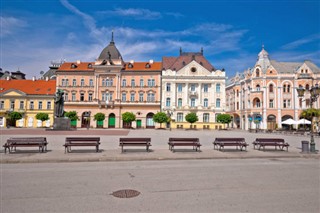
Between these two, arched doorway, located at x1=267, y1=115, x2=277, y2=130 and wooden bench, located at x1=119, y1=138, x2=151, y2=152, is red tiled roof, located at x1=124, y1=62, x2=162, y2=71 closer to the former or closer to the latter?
arched doorway, located at x1=267, y1=115, x2=277, y2=130

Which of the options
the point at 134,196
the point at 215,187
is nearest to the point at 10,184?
the point at 134,196

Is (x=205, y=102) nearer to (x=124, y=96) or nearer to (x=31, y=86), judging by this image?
(x=124, y=96)

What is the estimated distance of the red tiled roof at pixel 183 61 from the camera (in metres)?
54.9

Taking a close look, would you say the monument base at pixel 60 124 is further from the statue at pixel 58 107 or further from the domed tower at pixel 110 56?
the domed tower at pixel 110 56

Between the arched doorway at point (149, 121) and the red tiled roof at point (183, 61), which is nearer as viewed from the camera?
the arched doorway at point (149, 121)

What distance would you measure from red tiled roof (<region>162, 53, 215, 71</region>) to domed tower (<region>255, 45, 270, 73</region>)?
12.4 meters

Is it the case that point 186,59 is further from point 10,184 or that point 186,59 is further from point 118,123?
point 10,184

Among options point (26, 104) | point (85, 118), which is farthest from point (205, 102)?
point (26, 104)

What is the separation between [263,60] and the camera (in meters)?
55.2

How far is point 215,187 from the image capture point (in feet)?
21.3

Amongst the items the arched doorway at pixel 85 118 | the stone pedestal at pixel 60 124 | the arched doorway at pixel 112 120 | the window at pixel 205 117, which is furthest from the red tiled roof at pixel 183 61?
the stone pedestal at pixel 60 124

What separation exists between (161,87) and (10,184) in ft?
152

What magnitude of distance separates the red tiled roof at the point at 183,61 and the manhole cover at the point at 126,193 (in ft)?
160

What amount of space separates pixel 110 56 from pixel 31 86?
21.1 metres
